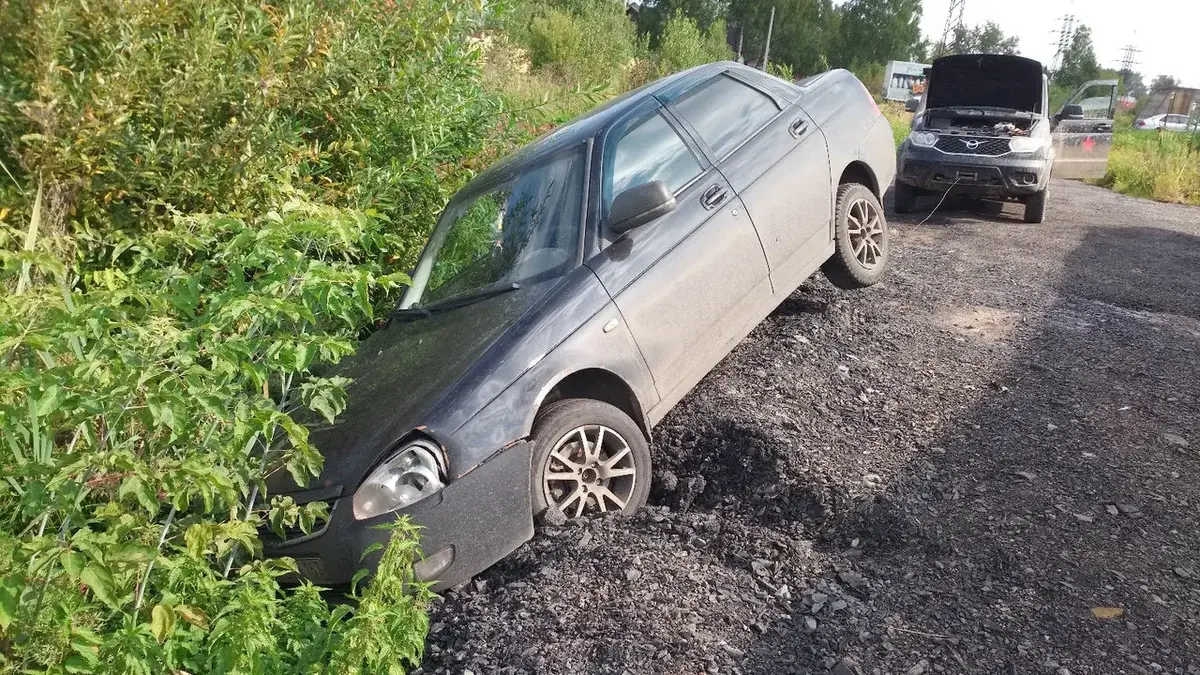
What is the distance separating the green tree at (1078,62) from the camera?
6669 cm

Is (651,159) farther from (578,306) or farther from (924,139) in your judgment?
(924,139)

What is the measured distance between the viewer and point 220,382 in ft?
9.00

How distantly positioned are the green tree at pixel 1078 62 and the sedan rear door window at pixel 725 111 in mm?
68513

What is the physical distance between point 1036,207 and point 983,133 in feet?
3.35

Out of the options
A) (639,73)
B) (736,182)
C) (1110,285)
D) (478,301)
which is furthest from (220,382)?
(639,73)

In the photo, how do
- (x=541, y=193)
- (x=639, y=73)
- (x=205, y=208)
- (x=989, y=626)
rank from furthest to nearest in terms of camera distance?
(x=639, y=73), (x=205, y=208), (x=541, y=193), (x=989, y=626)

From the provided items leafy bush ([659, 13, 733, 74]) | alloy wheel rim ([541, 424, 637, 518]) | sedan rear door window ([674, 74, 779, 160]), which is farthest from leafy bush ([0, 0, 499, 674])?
leafy bush ([659, 13, 733, 74])

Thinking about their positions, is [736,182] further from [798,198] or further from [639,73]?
[639,73]

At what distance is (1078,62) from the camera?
70.2 m

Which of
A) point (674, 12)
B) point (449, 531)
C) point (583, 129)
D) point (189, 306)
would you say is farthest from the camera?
Result: point (674, 12)

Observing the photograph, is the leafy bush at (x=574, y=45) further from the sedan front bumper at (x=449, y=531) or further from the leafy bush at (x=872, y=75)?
the leafy bush at (x=872, y=75)

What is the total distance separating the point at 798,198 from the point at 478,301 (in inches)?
81.5

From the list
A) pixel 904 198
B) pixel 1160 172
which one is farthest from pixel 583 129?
pixel 1160 172

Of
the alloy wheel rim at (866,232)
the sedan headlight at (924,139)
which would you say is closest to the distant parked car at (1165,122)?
the sedan headlight at (924,139)
